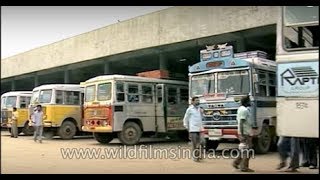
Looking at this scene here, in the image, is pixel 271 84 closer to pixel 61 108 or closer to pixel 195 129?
pixel 195 129

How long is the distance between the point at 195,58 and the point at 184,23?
21.4 ft

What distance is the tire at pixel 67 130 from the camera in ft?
65.8

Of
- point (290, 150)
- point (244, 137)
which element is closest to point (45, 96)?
point (244, 137)

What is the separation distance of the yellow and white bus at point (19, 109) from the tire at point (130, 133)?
900 centimetres

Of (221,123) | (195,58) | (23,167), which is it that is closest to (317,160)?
(221,123)

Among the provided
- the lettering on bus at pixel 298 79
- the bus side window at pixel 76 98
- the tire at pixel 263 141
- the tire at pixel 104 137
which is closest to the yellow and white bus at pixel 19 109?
the bus side window at pixel 76 98

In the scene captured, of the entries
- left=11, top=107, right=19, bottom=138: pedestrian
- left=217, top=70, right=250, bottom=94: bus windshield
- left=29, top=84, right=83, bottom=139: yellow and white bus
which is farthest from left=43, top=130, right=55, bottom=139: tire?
left=217, top=70, right=250, bottom=94: bus windshield

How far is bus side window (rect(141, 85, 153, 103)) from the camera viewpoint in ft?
54.9

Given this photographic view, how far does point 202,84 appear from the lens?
1365cm

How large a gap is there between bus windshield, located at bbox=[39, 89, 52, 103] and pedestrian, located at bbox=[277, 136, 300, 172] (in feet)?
42.7

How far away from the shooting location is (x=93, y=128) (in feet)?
53.5

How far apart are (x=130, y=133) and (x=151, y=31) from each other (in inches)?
277

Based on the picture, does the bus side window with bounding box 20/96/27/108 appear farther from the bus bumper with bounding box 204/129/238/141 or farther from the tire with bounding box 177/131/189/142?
the bus bumper with bounding box 204/129/238/141

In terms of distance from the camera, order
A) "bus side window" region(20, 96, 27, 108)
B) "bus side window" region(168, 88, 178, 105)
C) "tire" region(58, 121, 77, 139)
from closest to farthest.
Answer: "bus side window" region(168, 88, 178, 105), "tire" region(58, 121, 77, 139), "bus side window" region(20, 96, 27, 108)
